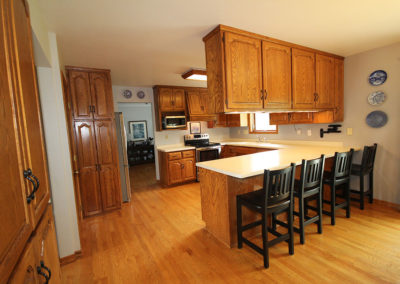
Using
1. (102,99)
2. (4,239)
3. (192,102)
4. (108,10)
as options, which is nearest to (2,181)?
(4,239)

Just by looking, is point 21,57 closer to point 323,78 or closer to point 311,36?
point 311,36

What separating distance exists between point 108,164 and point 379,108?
14.6ft

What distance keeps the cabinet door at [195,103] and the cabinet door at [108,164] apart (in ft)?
7.08

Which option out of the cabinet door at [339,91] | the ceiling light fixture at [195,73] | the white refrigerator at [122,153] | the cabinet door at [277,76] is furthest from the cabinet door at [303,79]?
the white refrigerator at [122,153]

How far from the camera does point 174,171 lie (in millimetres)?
4441

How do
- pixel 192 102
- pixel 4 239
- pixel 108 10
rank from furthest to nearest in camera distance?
pixel 192 102 < pixel 108 10 < pixel 4 239

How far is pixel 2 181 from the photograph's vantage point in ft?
1.89

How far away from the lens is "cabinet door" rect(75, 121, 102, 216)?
3098mm

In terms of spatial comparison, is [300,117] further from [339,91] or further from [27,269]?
[27,269]

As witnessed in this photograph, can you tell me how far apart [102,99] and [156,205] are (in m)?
2.07

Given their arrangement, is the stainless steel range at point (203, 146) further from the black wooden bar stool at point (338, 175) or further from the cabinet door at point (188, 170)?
the black wooden bar stool at point (338, 175)

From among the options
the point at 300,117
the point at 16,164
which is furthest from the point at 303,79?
the point at 16,164

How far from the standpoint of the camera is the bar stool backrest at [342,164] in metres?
2.44

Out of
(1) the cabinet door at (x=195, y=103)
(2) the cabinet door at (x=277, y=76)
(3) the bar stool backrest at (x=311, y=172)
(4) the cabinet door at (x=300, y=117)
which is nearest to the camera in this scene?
(3) the bar stool backrest at (x=311, y=172)
